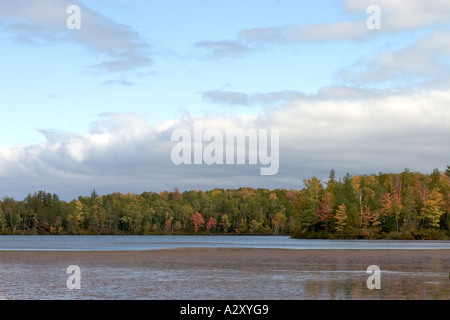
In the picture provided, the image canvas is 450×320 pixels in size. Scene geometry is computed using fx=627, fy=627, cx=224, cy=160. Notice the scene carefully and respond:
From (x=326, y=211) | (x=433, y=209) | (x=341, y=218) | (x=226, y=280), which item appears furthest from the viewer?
(x=326, y=211)

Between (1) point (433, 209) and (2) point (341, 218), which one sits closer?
(1) point (433, 209)

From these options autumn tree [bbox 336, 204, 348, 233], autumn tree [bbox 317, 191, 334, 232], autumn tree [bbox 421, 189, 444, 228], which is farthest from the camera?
autumn tree [bbox 317, 191, 334, 232]

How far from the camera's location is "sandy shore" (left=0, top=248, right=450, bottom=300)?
37719 millimetres

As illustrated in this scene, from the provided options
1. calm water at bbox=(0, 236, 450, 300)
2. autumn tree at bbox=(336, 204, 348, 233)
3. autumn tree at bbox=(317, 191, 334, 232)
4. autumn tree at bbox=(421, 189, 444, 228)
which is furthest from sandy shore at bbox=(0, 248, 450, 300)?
autumn tree at bbox=(317, 191, 334, 232)

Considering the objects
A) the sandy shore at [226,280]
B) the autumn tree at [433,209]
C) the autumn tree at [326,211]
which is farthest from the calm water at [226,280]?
the autumn tree at [326,211]

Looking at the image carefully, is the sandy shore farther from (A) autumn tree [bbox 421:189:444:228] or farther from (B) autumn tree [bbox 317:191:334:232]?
(B) autumn tree [bbox 317:191:334:232]

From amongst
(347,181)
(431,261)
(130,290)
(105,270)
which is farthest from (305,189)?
(130,290)

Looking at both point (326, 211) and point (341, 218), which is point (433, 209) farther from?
point (326, 211)

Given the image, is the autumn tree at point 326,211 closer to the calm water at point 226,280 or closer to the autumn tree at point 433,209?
the autumn tree at point 433,209

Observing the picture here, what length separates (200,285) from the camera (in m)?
42.5

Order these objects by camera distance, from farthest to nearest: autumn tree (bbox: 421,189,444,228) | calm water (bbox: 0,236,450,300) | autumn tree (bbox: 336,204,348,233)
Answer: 1. autumn tree (bbox: 336,204,348,233)
2. autumn tree (bbox: 421,189,444,228)
3. calm water (bbox: 0,236,450,300)

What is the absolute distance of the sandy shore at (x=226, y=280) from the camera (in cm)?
3772

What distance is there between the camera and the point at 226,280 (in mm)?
45906

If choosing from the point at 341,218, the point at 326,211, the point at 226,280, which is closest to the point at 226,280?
the point at 226,280
